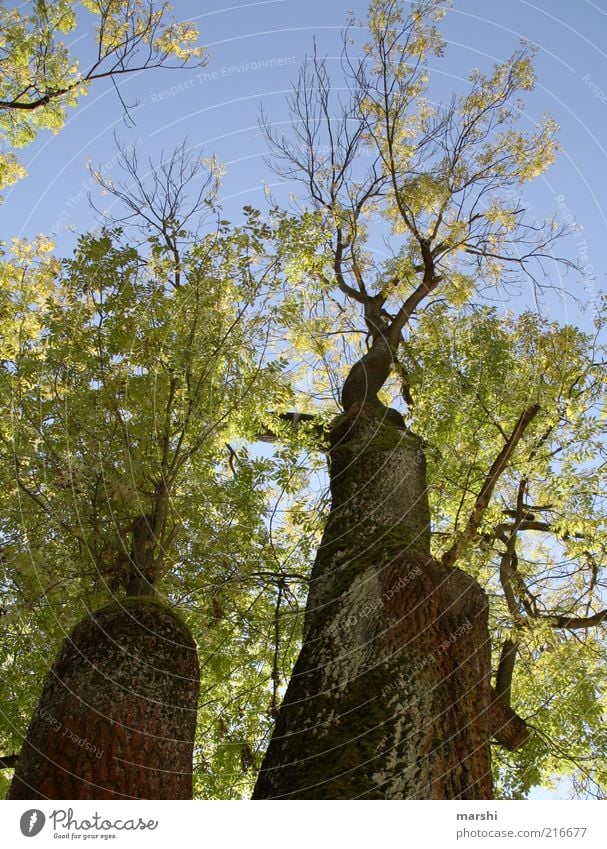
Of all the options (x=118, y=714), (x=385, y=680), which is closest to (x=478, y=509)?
(x=385, y=680)

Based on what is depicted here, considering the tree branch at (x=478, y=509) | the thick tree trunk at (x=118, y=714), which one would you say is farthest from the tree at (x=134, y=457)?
the tree branch at (x=478, y=509)

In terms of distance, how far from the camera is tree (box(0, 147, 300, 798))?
4082mm

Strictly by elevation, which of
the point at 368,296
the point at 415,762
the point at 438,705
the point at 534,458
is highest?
the point at 368,296

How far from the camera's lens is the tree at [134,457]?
4082mm

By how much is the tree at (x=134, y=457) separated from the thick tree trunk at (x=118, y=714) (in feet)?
0.06

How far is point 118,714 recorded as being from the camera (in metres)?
3.44

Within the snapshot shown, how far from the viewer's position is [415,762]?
3328 mm

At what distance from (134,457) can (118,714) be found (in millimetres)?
2566

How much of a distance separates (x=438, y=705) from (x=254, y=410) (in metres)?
3.97

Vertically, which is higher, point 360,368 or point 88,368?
point 360,368

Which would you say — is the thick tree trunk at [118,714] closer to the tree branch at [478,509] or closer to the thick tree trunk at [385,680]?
the thick tree trunk at [385,680]

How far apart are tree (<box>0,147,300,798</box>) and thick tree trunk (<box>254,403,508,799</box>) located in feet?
2.50
